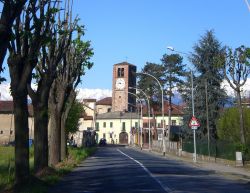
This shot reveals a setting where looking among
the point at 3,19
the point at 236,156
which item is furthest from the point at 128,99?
the point at 3,19

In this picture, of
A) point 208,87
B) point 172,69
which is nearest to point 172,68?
point 172,69

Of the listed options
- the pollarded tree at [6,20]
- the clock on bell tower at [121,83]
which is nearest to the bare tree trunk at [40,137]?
the pollarded tree at [6,20]

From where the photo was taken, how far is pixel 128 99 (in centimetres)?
16412

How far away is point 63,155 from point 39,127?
42.8 feet

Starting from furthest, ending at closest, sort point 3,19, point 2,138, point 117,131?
point 117,131, point 2,138, point 3,19

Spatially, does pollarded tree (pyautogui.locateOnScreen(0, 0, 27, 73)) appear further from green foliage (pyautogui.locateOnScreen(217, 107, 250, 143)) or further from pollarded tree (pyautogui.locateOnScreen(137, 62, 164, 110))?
pollarded tree (pyautogui.locateOnScreen(137, 62, 164, 110))

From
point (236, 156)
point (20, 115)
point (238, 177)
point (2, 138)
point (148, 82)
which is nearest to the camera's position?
point (20, 115)

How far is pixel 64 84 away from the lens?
109 feet

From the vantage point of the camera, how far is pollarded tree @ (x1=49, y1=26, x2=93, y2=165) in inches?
1240

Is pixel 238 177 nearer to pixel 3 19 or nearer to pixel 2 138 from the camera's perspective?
pixel 3 19

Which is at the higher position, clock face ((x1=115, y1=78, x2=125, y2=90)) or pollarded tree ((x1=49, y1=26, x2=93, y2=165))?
clock face ((x1=115, y1=78, x2=125, y2=90))

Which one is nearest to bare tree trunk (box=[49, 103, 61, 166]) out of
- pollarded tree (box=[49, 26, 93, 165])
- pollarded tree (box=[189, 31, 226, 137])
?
pollarded tree (box=[49, 26, 93, 165])

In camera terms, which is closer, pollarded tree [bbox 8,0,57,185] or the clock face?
pollarded tree [bbox 8,0,57,185]

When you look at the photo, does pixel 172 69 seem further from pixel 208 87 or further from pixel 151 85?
pixel 208 87
